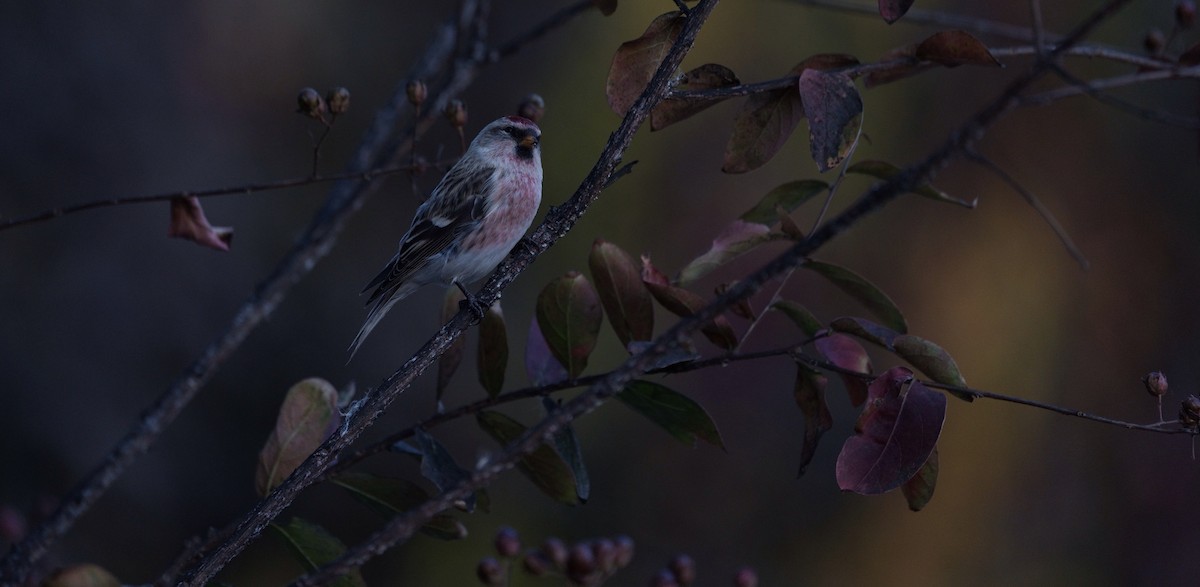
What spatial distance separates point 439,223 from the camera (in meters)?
3.07

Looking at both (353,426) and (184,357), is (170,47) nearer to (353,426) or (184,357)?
(184,357)

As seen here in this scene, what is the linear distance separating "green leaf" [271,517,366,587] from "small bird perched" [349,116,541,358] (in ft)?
4.04

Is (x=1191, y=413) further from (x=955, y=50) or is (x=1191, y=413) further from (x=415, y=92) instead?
(x=415, y=92)

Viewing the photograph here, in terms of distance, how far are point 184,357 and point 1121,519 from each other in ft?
13.0

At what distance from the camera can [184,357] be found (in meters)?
4.22

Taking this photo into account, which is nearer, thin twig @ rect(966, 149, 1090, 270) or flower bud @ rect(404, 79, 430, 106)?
thin twig @ rect(966, 149, 1090, 270)

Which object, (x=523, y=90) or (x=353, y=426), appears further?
(x=523, y=90)

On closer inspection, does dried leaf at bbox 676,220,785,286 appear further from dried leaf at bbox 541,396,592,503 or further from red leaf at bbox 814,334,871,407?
dried leaf at bbox 541,396,592,503

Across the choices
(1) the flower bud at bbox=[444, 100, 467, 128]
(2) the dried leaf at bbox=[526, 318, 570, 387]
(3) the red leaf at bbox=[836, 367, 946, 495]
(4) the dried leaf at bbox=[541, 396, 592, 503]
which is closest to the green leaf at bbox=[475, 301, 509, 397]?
(2) the dried leaf at bbox=[526, 318, 570, 387]

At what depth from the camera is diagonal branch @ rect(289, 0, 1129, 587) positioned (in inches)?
38.5

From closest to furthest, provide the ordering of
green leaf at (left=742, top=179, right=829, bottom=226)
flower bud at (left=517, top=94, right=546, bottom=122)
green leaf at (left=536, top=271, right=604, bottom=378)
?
1. green leaf at (left=536, top=271, right=604, bottom=378)
2. green leaf at (left=742, top=179, right=829, bottom=226)
3. flower bud at (left=517, top=94, right=546, bottom=122)

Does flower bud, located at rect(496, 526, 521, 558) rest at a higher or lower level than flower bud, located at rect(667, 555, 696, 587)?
higher

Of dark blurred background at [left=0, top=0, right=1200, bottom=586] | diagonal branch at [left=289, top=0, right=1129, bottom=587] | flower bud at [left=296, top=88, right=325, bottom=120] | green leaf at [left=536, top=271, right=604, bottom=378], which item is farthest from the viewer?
dark blurred background at [left=0, top=0, right=1200, bottom=586]

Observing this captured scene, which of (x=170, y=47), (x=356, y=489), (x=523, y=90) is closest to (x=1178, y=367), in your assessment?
(x=523, y=90)
